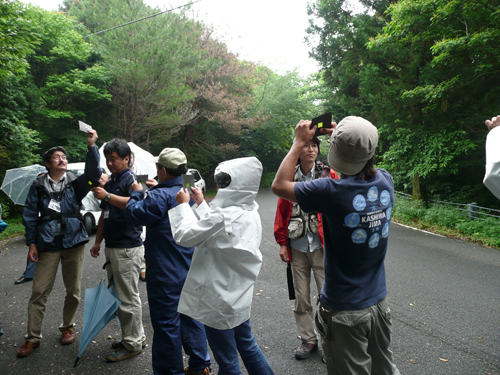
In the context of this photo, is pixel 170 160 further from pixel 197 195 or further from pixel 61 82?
pixel 61 82

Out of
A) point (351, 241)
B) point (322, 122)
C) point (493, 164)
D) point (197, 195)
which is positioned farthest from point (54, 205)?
point (493, 164)

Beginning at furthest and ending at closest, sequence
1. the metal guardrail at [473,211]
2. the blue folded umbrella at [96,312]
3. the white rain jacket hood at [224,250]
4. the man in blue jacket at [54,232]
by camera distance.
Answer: the metal guardrail at [473,211] < the man in blue jacket at [54,232] < the blue folded umbrella at [96,312] < the white rain jacket hood at [224,250]

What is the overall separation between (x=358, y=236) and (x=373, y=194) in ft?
0.83

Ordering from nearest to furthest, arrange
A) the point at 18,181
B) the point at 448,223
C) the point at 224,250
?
1. the point at 224,250
2. the point at 18,181
3. the point at 448,223

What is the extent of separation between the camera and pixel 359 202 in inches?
76.7

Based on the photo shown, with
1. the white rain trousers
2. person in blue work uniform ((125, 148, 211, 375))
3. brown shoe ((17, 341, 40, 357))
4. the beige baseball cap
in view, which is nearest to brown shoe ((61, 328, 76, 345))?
brown shoe ((17, 341, 40, 357))

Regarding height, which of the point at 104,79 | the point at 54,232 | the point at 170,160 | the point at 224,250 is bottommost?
the point at 54,232

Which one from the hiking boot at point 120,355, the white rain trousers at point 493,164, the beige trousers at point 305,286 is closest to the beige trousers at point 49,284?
the hiking boot at point 120,355

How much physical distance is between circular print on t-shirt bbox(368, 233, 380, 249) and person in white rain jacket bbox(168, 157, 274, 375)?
35.1 inches

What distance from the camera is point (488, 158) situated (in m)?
1.90

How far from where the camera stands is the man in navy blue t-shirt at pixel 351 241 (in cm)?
192

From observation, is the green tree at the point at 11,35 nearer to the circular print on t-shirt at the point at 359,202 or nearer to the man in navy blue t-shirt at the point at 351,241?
the man in navy blue t-shirt at the point at 351,241

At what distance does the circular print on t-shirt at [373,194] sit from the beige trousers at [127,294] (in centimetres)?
260

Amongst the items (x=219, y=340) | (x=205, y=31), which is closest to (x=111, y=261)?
(x=219, y=340)
